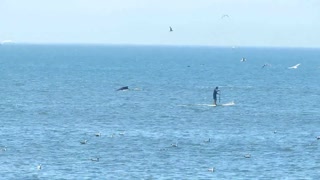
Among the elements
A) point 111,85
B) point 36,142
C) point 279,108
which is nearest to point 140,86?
point 111,85

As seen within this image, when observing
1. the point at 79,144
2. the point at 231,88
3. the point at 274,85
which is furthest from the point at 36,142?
the point at 274,85

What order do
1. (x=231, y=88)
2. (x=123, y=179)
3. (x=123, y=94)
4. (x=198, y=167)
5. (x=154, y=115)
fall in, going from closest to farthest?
(x=123, y=179) < (x=198, y=167) < (x=154, y=115) < (x=123, y=94) < (x=231, y=88)

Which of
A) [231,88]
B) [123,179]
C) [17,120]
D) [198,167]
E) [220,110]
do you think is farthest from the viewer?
[231,88]

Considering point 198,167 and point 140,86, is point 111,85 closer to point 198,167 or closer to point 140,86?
point 140,86

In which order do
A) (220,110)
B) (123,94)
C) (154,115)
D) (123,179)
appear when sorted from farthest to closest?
(123,94) → (220,110) → (154,115) → (123,179)

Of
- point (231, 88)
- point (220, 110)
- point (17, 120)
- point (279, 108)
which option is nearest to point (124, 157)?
point (17, 120)

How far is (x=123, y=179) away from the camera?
2387 inches

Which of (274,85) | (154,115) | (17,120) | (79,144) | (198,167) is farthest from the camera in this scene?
(274,85)

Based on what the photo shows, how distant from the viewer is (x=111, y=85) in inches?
6137

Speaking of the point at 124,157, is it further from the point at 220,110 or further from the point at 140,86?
the point at 140,86

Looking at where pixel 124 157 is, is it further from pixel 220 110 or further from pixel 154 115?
pixel 220 110

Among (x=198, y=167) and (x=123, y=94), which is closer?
(x=198, y=167)

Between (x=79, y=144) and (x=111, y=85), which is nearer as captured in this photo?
(x=79, y=144)

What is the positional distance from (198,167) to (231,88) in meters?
86.5
